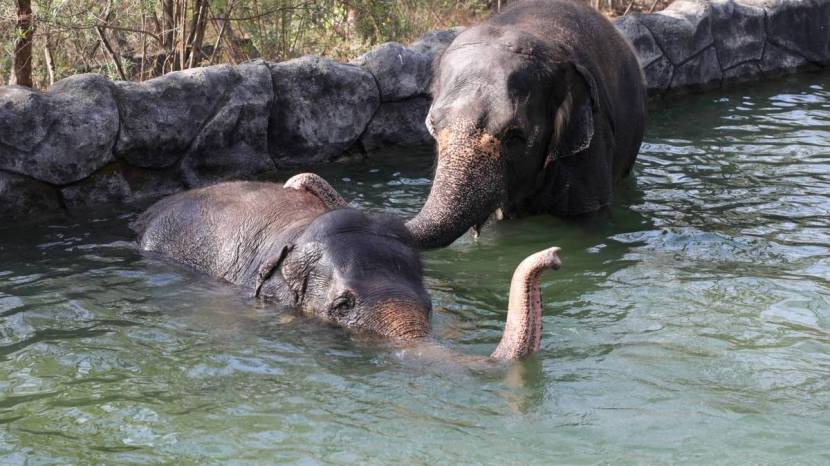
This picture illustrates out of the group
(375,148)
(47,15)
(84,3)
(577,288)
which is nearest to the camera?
(577,288)

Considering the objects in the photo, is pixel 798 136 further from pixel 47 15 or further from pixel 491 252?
pixel 47 15

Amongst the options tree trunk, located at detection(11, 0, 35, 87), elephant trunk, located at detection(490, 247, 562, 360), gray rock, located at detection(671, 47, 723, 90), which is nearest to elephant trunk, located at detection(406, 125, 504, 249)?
elephant trunk, located at detection(490, 247, 562, 360)

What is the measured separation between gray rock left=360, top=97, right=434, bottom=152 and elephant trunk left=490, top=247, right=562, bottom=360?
19.7 ft

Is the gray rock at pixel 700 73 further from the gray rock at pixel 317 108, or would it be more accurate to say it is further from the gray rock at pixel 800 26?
the gray rock at pixel 317 108

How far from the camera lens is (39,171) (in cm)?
866

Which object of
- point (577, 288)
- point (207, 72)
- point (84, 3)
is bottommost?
point (577, 288)

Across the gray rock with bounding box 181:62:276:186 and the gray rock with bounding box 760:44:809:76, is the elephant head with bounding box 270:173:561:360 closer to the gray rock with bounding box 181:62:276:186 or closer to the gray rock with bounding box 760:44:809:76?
the gray rock with bounding box 181:62:276:186

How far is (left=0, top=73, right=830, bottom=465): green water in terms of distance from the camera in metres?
4.92

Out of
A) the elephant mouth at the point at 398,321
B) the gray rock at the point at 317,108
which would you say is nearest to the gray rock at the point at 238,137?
the gray rock at the point at 317,108

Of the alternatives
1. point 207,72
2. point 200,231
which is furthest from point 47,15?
point 200,231

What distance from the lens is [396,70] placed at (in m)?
11.2

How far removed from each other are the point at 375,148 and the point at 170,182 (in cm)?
227

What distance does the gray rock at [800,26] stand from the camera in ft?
48.4

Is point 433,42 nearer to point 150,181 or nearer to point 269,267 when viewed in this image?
point 150,181
